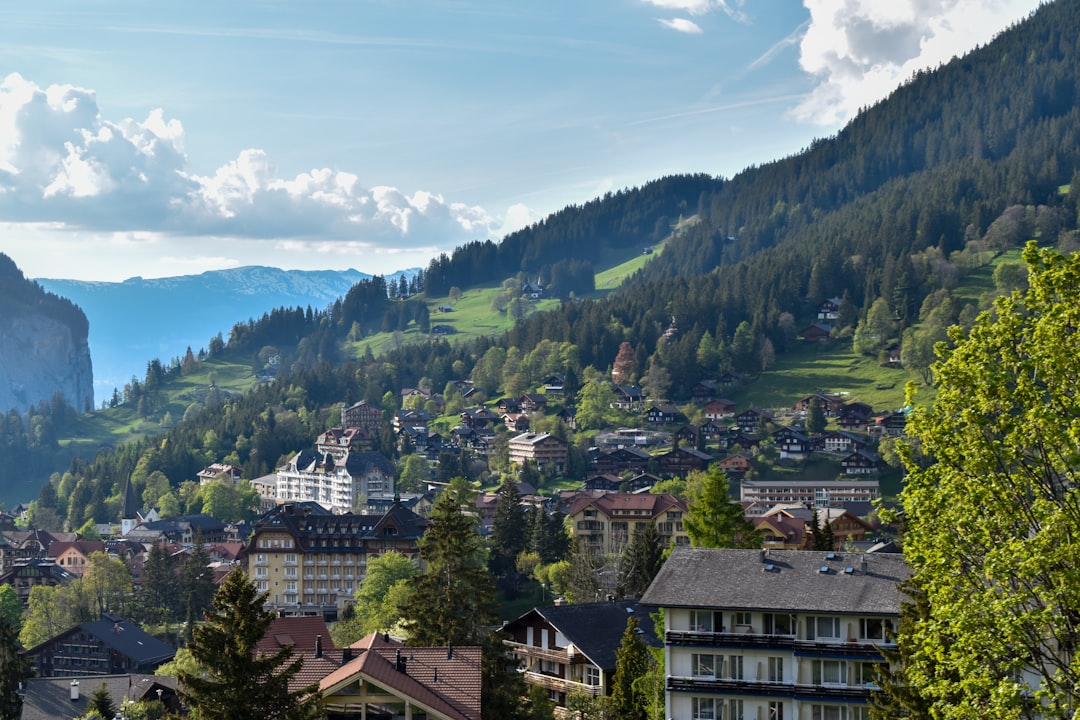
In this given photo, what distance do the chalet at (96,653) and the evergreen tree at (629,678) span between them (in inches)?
2084

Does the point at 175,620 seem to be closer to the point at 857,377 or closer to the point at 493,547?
the point at 493,547

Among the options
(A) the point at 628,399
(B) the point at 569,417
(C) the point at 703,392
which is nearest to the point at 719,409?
(C) the point at 703,392

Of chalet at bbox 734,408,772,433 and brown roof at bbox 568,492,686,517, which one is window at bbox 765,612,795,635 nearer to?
brown roof at bbox 568,492,686,517

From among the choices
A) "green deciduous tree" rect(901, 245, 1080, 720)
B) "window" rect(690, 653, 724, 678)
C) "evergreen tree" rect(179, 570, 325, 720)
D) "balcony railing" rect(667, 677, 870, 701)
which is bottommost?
"balcony railing" rect(667, 677, 870, 701)

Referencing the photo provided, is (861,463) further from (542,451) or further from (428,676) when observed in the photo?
(428,676)

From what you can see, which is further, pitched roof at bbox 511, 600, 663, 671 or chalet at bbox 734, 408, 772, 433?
chalet at bbox 734, 408, 772, 433

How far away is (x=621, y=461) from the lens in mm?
166500

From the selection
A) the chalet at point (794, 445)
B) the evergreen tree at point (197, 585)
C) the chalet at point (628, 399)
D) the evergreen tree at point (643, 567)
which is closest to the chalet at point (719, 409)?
the chalet at point (628, 399)

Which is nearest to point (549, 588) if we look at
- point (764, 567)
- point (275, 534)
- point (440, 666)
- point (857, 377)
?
point (275, 534)

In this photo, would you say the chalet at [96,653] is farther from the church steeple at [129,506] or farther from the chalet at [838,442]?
the chalet at [838,442]

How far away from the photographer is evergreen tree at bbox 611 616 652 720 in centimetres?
5012

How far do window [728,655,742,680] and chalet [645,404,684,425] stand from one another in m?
144

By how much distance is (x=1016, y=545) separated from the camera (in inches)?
754

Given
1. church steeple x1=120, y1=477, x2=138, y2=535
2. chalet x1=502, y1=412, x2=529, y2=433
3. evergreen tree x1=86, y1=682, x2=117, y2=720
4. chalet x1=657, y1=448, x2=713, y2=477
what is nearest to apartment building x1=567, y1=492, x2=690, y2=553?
chalet x1=657, y1=448, x2=713, y2=477
